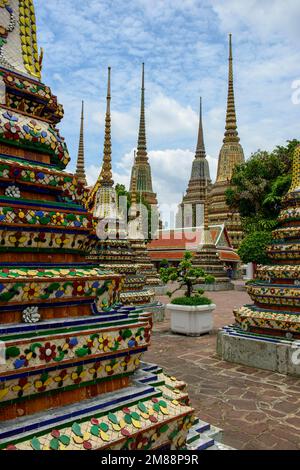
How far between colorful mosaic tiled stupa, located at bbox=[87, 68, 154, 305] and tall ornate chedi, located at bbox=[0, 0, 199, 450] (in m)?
8.68

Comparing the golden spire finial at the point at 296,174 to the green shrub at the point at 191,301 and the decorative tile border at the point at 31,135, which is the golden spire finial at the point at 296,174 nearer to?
the green shrub at the point at 191,301

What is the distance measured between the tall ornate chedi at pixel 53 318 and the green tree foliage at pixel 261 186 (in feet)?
70.4

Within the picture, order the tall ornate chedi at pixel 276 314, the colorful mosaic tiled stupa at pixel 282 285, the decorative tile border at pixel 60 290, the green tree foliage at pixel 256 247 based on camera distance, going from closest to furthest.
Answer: the decorative tile border at pixel 60 290
the tall ornate chedi at pixel 276 314
the colorful mosaic tiled stupa at pixel 282 285
the green tree foliage at pixel 256 247

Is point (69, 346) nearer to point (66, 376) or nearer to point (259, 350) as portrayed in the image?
point (66, 376)

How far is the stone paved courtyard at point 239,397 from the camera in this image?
4.76m

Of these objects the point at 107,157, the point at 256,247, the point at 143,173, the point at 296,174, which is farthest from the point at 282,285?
the point at 143,173

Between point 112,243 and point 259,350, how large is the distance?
6819 millimetres

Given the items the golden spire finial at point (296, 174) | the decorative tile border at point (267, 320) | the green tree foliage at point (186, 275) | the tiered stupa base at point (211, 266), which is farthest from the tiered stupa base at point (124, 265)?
the tiered stupa base at point (211, 266)

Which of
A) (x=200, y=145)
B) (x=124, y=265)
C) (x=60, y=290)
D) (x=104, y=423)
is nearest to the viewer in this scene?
(x=104, y=423)

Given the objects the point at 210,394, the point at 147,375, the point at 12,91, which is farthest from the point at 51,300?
the point at 210,394

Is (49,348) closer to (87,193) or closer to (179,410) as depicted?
(179,410)

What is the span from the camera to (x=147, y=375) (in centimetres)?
412

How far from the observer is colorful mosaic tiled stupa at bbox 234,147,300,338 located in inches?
307

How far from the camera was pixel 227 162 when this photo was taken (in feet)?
149
